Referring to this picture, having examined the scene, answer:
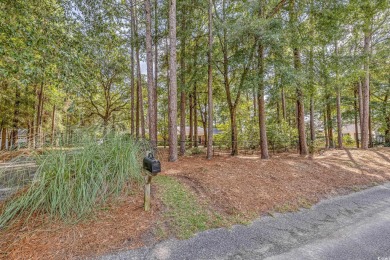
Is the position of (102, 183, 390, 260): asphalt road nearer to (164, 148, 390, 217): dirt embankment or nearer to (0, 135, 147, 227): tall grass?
(164, 148, 390, 217): dirt embankment

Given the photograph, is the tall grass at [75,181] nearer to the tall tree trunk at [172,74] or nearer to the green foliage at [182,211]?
the green foliage at [182,211]

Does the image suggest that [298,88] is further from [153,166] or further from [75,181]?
[75,181]

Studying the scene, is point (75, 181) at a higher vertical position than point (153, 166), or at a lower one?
lower

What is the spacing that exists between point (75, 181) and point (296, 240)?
3202 mm

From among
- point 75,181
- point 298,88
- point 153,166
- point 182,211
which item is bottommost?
point 182,211

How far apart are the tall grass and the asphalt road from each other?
37.9 inches

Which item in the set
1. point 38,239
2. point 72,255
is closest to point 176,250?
point 72,255

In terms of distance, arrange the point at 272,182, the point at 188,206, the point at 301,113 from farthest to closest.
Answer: the point at 301,113, the point at 272,182, the point at 188,206

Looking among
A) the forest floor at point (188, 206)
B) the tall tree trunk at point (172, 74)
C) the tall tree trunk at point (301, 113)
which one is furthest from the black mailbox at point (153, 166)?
the tall tree trunk at point (301, 113)

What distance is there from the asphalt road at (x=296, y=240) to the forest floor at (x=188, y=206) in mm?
183

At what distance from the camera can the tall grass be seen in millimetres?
2590

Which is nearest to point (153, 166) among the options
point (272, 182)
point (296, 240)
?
point (296, 240)

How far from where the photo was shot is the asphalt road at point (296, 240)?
7.41 ft

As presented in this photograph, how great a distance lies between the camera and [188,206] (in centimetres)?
322
